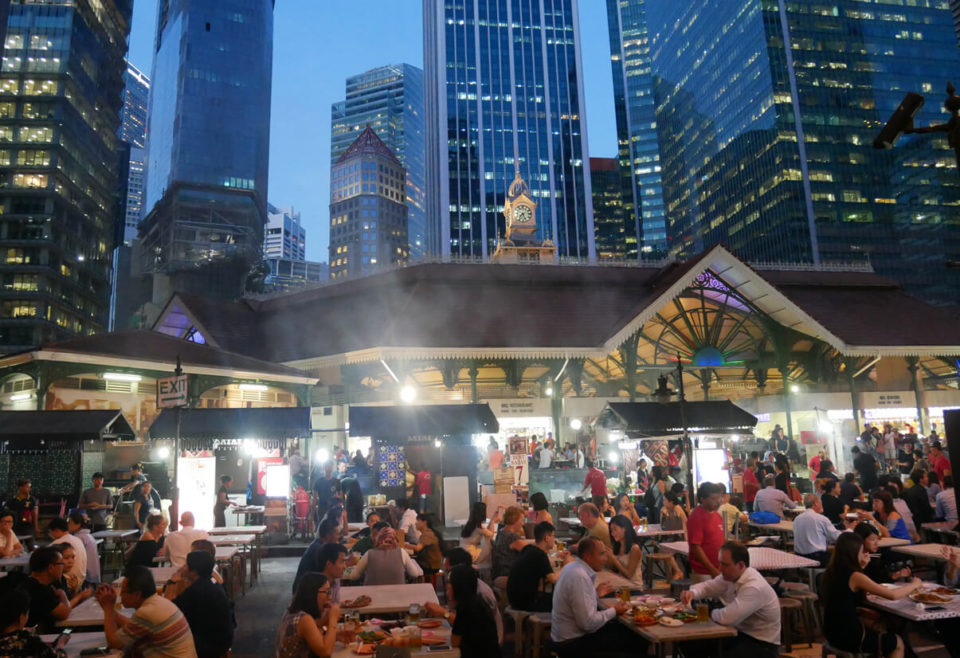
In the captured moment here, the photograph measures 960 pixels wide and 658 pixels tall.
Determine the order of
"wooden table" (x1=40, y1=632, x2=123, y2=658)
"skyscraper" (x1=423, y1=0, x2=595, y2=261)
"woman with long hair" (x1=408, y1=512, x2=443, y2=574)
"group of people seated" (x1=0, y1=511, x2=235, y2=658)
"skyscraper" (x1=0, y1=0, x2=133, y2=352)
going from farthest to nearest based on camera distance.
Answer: "skyscraper" (x1=423, y1=0, x2=595, y2=261) < "skyscraper" (x1=0, y1=0, x2=133, y2=352) < "woman with long hair" (x1=408, y1=512, x2=443, y2=574) < "wooden table" (x1=40, y1=632, x2=123, y2=658) < "group of people seated" (x1=0, y1=511, x2=235, y2=658)

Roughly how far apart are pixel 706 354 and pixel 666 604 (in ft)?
66.8

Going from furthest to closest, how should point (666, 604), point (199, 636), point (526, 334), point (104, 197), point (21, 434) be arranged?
point (104, 197) → point (526, 334) → point (21, 434) → point (666, 604) → point (199, 636)

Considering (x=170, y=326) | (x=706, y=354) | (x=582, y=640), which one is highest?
(x=170, y=326)

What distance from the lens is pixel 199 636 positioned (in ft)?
19.5

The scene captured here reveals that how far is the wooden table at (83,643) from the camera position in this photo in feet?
19.0

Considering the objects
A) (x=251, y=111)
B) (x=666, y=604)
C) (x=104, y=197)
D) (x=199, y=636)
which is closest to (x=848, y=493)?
(x=666, y=604)

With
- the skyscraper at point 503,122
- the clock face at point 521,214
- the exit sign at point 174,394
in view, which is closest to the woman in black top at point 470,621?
the exit sign at point 174,394

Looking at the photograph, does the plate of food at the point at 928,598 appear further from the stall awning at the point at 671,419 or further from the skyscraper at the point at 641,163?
the skyscraper at the point at 641,163

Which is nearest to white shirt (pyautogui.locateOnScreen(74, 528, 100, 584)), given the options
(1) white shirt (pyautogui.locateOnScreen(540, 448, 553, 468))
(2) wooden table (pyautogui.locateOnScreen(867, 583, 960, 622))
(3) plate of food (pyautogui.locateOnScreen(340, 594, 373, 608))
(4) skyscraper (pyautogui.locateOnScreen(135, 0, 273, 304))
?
(3) plate of food (pyautogui.locateOnScreen(340, 594, 373, 608))

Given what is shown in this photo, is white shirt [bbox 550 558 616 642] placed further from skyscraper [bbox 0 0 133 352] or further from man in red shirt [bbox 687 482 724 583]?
skyscraper [bbox 0 0 133 352]

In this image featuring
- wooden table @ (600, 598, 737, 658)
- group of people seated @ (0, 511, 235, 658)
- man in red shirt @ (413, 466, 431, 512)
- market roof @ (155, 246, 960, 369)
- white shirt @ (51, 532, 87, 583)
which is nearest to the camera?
group of people seated @ (0, 511, 235, 658)

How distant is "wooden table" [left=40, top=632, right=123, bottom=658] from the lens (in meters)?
5.79

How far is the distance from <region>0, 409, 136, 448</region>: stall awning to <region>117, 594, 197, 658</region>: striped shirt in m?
11.9

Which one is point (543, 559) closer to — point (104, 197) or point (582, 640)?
point (582, 640)
